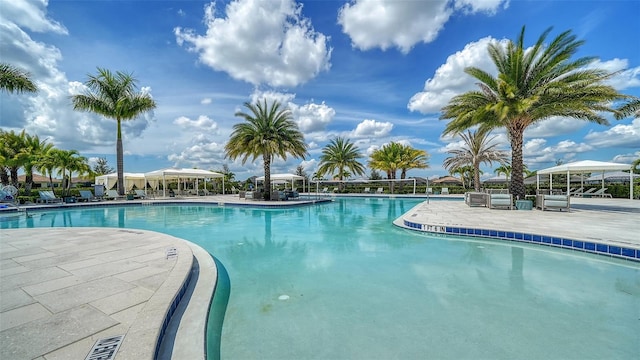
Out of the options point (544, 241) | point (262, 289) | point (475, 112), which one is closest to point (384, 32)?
point (475, 112)

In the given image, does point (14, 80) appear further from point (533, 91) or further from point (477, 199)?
point (533, 91)

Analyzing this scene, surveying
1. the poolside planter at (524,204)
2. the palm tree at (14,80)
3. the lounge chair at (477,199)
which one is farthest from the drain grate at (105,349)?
the lounge chair at (477,199)

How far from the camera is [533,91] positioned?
1157 centimetres

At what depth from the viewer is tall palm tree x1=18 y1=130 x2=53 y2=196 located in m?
20.4

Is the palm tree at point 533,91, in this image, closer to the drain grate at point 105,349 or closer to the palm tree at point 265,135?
the palm tree at point 265,135

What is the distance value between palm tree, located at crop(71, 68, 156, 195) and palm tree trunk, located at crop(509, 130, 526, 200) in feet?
81.7

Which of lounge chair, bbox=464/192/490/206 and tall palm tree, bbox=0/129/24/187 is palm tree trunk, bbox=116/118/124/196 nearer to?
tall palm tree, bbox=0/129/24/187

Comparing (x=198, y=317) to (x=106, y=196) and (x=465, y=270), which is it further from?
(x=106, y=196)

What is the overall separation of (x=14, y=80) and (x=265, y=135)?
1140 centimetres

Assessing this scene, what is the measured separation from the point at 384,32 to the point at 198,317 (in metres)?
13.1

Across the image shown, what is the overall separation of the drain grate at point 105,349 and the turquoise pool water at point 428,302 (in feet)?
2.88

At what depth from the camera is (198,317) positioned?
2.89m

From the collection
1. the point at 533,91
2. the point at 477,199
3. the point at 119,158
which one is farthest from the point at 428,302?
the point at 119,158

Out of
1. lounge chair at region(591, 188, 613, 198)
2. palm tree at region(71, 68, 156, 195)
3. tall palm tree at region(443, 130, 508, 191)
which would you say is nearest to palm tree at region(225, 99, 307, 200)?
palm tree at region(71, 68, 156, 195)
